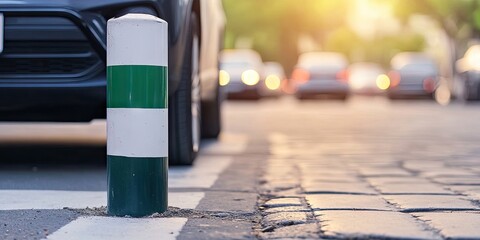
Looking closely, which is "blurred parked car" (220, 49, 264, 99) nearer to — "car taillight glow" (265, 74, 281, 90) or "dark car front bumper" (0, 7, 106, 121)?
"car taillight glow" (265, 74, 281, 90)

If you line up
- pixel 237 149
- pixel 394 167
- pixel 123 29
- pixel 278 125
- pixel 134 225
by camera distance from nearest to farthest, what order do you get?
pixel 134 225 → pixel 123 29 → pixel 394 167 → pixel 237 149 → pixel 278 125

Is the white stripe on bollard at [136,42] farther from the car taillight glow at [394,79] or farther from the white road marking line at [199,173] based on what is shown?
the car taillight glow at [394,79]

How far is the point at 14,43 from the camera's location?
5418mm

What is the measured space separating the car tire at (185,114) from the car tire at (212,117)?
2489 millimetres

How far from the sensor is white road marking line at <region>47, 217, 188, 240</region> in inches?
137

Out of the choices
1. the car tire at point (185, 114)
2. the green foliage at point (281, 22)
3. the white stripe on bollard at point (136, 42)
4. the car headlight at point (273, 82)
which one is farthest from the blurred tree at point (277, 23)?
the white stripe on bollard at point (136, 42)

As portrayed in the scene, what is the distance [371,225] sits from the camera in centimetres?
369

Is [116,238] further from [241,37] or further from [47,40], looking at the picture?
[241,37]

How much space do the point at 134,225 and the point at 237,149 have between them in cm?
465

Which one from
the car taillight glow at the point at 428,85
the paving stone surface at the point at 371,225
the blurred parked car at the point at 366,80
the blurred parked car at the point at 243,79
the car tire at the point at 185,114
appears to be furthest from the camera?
the blurred parked car at the point at 366,80

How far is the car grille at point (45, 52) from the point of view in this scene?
539 centimetres

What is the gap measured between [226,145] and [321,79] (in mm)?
20797

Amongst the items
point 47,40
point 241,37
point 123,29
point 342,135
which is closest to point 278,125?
point 342,135

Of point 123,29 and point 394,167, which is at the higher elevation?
point 123,29
